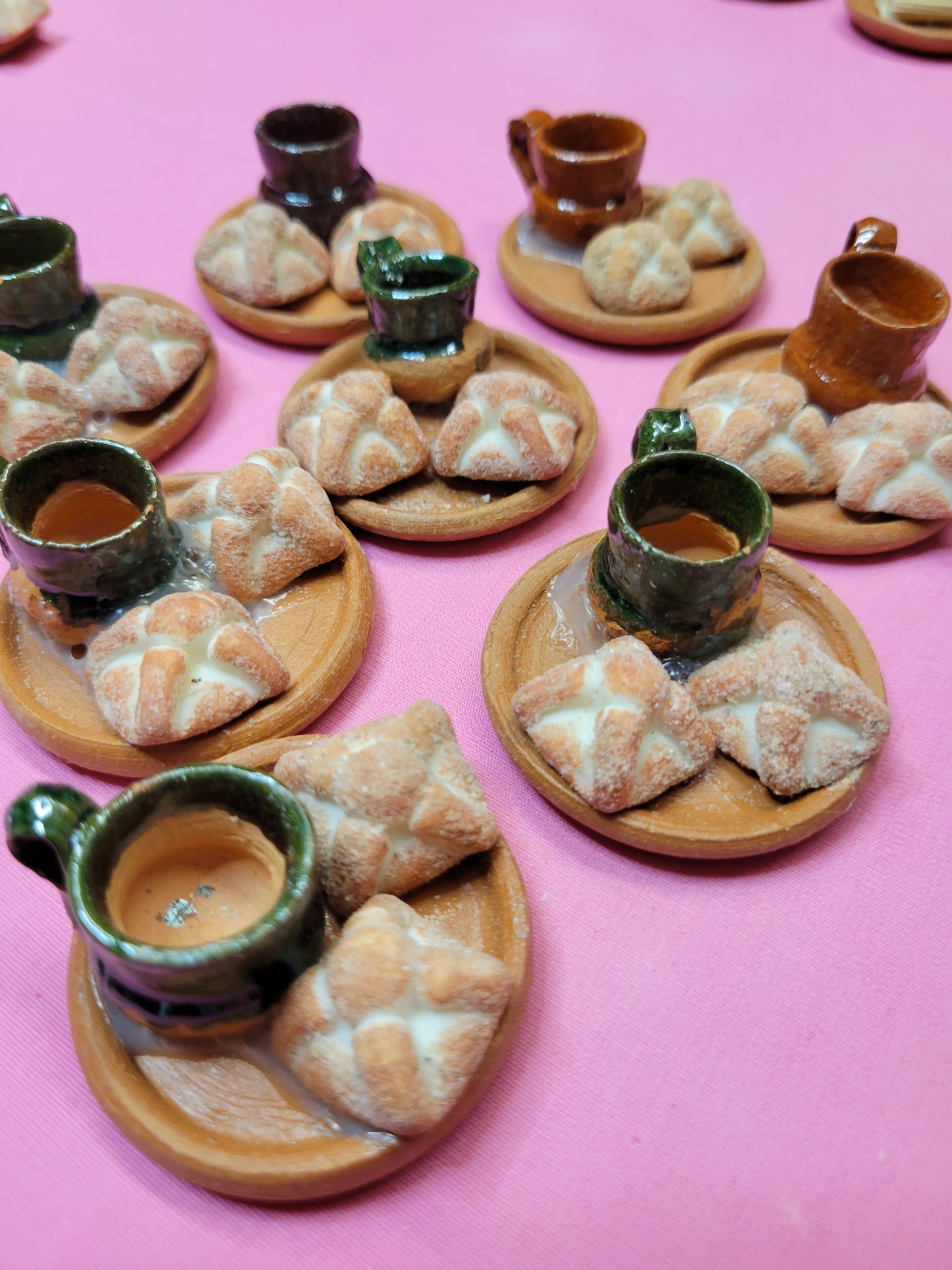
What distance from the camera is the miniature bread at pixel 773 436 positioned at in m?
A: 1.74

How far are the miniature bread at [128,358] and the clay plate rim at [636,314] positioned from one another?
0.83m

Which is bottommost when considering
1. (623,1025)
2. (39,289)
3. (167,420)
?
(623,1025)

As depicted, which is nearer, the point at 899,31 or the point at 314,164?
the point at 314,164

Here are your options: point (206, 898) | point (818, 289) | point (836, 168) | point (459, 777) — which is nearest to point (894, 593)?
point (818, 289)

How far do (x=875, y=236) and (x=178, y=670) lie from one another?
1.59m

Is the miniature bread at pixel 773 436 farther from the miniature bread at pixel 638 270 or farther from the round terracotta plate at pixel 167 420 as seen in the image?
the round terracotta plate at pixel 167 420

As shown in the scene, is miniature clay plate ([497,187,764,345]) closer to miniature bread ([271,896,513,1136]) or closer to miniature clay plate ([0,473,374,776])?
miniature clay plate ([0,473,374,776])

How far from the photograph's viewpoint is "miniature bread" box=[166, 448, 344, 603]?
1570mm

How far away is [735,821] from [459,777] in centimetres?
40

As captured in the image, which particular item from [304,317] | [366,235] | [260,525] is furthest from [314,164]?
[260,525]

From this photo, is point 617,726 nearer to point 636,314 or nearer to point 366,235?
point 636,314

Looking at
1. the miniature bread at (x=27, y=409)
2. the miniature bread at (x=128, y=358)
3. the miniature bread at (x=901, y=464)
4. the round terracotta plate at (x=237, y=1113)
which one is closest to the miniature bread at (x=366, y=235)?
the miniature bread at (x=128, y=358)

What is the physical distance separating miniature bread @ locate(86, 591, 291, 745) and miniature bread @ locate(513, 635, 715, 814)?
16.2 inches

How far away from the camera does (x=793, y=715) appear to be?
4.39 ft
